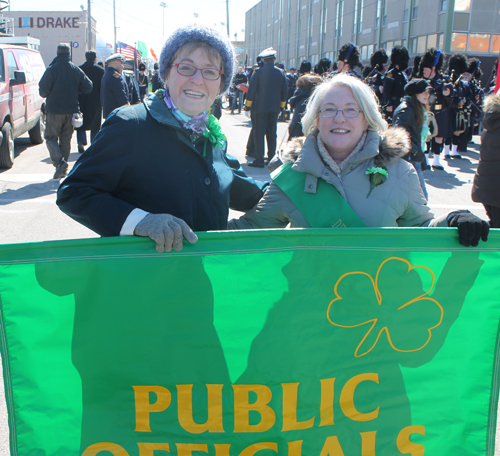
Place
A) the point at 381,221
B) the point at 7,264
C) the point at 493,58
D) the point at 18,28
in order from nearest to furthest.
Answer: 1. the point at 7,264
2. the point at 381,221
3. the point at 493,58
4. the point at 18,28

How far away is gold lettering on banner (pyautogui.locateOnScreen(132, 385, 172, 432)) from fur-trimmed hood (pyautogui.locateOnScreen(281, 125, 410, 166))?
1.22m

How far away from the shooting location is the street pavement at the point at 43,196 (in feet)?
19.7

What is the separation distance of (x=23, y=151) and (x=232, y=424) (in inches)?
440

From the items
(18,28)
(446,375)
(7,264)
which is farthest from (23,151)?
(18,28)

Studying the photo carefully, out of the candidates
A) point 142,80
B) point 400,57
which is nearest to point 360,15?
point 142,80

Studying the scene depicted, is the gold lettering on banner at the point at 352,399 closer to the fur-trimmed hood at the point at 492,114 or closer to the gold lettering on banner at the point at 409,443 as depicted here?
the gold lettering on banner at the point at 409,443

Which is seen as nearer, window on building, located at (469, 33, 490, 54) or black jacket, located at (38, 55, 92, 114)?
black jacket, located at (38, 55, 92, 114)

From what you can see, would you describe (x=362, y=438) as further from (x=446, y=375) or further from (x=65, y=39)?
(x=65, y=39)

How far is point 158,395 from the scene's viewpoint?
200cm

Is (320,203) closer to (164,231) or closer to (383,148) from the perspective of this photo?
(383,148)

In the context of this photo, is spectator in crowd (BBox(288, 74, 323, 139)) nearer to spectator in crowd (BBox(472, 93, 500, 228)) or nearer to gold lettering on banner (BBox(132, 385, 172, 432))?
spectator in crowd (BBox(472, 93, 500, 228))

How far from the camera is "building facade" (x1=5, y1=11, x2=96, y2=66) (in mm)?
46653

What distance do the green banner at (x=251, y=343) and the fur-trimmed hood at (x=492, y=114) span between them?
3.03m

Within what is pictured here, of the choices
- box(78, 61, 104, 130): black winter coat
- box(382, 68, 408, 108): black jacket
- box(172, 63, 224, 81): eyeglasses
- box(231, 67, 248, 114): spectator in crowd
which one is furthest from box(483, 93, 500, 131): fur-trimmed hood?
box(231, 67, 248, 114): spectator in crowd
